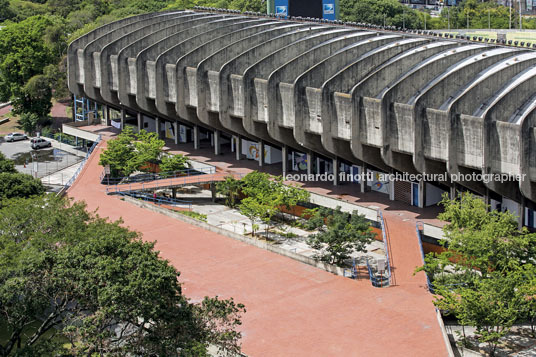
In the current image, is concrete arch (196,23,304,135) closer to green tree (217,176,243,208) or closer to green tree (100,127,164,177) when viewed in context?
green tree (100,127,164,177)

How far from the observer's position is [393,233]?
55.5 meters

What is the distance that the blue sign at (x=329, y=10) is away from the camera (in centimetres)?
10219

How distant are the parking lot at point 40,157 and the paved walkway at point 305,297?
26865mm

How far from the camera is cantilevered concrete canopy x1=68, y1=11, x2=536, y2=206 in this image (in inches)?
2116

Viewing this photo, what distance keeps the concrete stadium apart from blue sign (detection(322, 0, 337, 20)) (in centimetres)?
1127

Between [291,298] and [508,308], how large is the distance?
12019 mm

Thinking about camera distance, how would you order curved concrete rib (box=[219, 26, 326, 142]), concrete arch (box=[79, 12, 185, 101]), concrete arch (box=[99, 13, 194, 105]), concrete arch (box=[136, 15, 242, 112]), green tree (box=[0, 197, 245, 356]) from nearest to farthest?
green tree (box=[0, 197, 245, 356]) < curved concrete rib (box=[219, 26, 326, 142]) < concrete arch (box=[136, 15, 242, 112]) < concrete arch (box=[99, 13, 194, 105]) < concrete arch (box=[79, 12, 185, 101])

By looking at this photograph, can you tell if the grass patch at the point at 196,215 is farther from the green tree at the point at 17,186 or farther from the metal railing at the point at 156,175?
the green tree at the point at 17,186

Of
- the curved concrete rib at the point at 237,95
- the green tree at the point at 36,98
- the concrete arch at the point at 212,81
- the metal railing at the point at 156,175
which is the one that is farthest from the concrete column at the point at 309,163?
the green tree at the point at 36,98

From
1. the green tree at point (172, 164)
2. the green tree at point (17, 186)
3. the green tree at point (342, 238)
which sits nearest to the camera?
the green tree at point (342, 238)

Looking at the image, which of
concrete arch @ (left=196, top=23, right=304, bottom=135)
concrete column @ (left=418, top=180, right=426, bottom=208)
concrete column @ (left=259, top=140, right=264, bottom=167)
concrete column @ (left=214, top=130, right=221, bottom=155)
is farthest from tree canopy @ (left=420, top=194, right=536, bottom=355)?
concrete column @ (left=214, top=130, right=221, bottom=155)

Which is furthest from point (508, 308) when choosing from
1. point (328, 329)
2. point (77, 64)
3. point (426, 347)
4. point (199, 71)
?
point (77, 64)

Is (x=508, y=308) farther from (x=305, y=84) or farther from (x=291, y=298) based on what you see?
(x=305, y=84)

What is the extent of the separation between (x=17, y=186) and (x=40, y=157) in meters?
29.6
